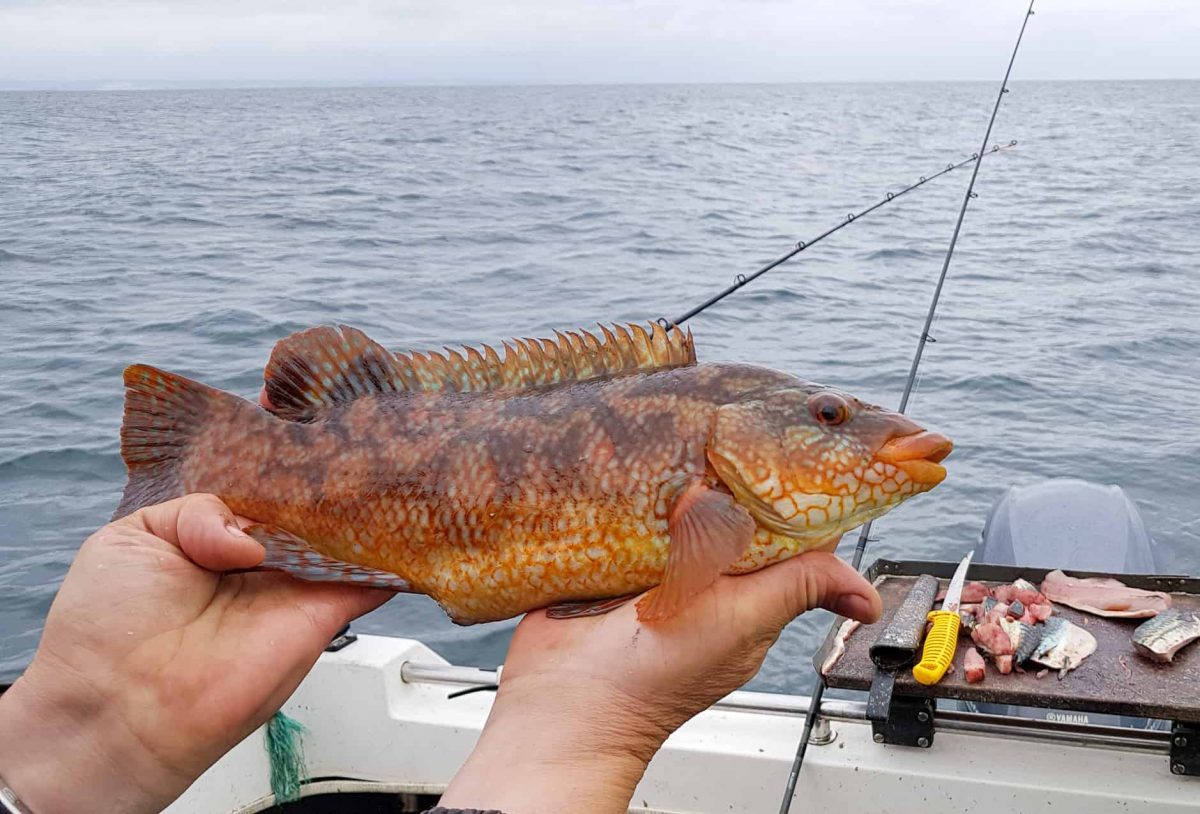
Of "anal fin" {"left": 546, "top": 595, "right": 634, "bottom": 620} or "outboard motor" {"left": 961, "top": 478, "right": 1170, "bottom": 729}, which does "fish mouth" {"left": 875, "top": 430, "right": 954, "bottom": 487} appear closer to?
"anal fin" {"left": 546, "top": 595, "right": 634, "bottom": 620}

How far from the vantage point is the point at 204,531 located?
2.68 meters

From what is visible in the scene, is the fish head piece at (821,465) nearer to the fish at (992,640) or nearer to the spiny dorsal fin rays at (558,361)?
the spiny dorsal fin rays at (558,361)

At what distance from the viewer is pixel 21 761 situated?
2.49m

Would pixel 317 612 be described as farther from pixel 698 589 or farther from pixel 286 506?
pixel 698 589

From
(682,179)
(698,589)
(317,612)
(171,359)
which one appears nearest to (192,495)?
(317,612)

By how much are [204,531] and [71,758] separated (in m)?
0.62

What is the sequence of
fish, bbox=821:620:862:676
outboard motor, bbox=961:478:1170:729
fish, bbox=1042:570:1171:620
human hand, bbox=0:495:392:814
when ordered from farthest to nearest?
outboard motor, bbox=961:478:1170:729 → fish, bbox=1042:570:1171:620 → fish, bbox=821:620:862:676 → human hand, bbox=0:495:392:814

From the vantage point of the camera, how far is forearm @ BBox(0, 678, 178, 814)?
97.3 inches

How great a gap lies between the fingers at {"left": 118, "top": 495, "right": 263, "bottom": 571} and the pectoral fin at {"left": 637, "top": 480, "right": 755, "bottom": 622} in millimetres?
1033

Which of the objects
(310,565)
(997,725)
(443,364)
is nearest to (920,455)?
(443,364)

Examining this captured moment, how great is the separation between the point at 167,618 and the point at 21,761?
18.2 inches

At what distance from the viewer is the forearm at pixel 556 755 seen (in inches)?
90.9

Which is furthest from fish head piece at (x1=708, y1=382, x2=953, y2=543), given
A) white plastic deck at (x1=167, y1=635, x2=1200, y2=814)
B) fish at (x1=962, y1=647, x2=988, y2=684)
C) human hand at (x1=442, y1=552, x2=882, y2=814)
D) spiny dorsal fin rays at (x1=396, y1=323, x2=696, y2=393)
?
white plastic deck at (x1=167, y1=635, x2=1200, y2=814)

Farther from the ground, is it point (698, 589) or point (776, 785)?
point (698, 589)
